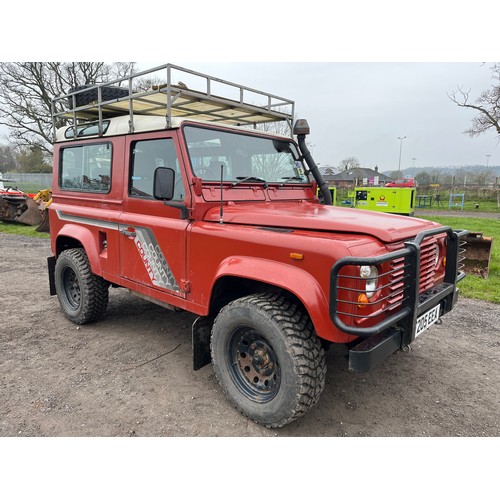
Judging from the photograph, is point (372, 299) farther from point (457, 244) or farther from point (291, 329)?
point (457, 244)

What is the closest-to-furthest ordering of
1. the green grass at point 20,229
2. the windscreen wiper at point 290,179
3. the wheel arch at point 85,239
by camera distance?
1. the windscreen wiper at point 290,179
2. the wheel arch at point 85,239
3. the green grass at point 20,229

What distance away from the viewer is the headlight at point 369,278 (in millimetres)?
2230

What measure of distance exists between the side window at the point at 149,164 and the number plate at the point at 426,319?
2108mm

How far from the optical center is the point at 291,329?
2.52 m

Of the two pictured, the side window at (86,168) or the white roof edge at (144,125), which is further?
the side window at (86,168)

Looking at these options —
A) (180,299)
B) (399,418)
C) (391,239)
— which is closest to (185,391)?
(180,299)

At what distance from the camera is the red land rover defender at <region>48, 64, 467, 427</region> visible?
2.41 metres

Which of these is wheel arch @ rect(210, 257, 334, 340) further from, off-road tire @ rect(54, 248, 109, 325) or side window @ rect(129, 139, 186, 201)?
off-road tire @ rect(54, 248, 109, 325)

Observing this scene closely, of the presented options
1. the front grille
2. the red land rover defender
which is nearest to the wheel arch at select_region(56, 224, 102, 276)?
the red land rover defender

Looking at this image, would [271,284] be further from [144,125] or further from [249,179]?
[144,125]

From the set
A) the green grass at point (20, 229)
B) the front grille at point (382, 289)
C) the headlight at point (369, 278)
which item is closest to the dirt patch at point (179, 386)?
the front grille at point (382, 289)

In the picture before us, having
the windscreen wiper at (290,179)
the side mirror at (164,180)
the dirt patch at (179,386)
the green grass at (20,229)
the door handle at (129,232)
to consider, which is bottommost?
the dirt patch at (179,386)

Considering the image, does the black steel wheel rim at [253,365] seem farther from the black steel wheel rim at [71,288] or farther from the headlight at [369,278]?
the black steel wheel rim at [71,288]

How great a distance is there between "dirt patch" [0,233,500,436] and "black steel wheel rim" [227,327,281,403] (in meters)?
0.24
